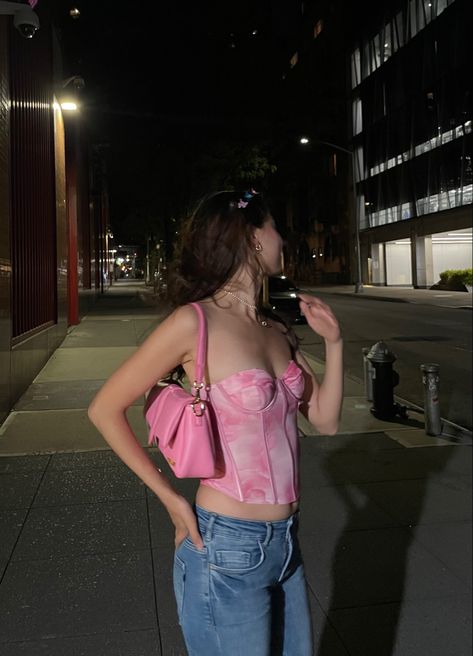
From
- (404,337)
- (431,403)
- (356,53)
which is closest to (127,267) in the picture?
(356,53)

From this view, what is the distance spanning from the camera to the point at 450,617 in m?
2.97

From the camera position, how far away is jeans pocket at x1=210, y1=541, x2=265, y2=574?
156 cm

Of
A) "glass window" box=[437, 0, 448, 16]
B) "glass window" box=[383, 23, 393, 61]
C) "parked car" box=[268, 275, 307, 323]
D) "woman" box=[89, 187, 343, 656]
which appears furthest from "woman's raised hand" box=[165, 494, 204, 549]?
"glass window" box=[383, 23, 393, 61]

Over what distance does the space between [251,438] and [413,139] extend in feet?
132

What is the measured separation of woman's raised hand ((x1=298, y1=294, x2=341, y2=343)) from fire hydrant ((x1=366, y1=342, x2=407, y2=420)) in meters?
5.03

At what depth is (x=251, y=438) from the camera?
5.27ft

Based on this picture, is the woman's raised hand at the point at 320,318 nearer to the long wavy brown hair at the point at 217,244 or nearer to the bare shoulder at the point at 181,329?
the long wavy brown hair at the point at 217,244

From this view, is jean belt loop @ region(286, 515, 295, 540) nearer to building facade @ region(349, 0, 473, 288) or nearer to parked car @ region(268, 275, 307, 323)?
parked car @ region(268, 275, 307, 323)

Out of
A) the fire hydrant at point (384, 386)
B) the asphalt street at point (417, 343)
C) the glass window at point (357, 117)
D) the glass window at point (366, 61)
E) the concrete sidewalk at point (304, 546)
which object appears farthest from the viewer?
the glass window at point (357, 117)

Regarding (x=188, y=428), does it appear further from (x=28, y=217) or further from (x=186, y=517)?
(x=28, y=217)

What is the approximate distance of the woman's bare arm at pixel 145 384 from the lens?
64.2 inches

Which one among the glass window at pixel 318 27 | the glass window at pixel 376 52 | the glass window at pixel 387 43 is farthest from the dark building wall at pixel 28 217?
the glass window at pixel 318 27

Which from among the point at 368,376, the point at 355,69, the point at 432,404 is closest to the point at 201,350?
the point at 432,404

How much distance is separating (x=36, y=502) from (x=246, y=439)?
337 cm
